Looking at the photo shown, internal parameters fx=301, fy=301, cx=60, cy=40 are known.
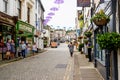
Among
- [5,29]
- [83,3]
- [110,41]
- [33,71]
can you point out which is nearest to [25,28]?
[5,29]

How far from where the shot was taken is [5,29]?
2792 centimetres

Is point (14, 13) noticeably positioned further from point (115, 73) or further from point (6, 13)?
point (115, 73)

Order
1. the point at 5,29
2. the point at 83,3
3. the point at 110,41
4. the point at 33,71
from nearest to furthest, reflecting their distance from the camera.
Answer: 1. the point at 110,41
2. the point at 33,71
3. the point at 83,3
4. the point at 5,29

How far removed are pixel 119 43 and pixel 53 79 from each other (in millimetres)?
5188

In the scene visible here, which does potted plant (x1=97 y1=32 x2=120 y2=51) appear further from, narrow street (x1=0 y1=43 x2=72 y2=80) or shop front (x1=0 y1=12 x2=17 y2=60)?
shop front (x1=0 y1=12 x2=17 y2=60)

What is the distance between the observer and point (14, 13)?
103 feet

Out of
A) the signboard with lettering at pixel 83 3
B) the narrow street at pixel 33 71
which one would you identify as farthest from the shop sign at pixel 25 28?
the signboard with lettering at pixel 83 3

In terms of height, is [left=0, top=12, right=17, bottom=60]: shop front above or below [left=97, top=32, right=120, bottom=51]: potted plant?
above

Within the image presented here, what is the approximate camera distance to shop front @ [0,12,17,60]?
25769 mm

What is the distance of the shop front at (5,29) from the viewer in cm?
2577

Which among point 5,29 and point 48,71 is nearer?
point 48,71

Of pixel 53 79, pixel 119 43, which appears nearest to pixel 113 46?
pixel 119 43

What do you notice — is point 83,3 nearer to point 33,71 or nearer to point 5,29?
point 33,71

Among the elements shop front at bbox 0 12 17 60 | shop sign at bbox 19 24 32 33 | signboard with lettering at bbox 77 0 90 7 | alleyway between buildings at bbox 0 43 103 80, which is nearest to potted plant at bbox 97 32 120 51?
alleyway between buildings at bbox 0 43 103 80
